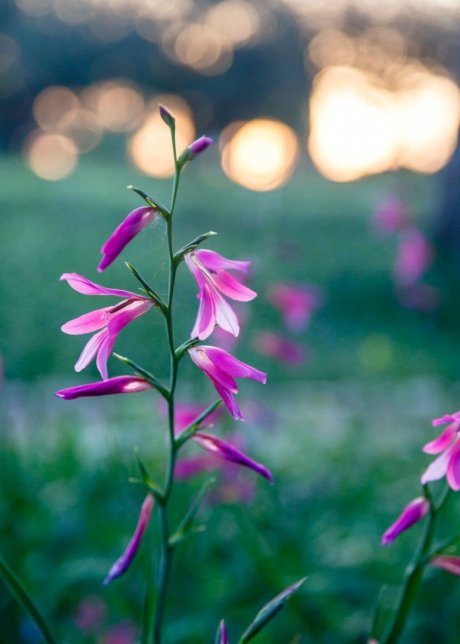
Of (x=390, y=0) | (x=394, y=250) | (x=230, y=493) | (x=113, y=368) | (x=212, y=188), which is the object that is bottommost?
(x=212, y=188)

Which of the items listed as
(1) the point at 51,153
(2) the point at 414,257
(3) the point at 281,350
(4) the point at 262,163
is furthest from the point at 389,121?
(1) the point at 51,153

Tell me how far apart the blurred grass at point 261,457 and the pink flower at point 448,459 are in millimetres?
440

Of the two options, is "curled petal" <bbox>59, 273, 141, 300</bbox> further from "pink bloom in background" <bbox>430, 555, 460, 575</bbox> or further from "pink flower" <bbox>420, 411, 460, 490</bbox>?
"pink bloom in background" <bbox>430, 555, 460, 575</bbox>

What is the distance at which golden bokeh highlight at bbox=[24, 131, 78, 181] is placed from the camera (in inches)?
1002

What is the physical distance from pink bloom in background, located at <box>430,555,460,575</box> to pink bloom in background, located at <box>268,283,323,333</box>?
182 cm

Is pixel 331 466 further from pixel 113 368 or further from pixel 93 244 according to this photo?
pixel 93 244

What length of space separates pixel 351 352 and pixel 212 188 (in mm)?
11664

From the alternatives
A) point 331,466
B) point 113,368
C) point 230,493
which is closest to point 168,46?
point 113,368

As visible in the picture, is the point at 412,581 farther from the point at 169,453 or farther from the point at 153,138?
the point at 153,138

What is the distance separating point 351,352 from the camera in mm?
7008

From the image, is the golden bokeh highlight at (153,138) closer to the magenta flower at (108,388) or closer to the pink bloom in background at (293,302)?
the pink bloom in background at (293,302)

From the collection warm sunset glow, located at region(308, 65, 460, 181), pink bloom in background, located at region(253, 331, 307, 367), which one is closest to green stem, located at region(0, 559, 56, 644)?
pink bloom in background, located at region(253, 331, 307, 367)

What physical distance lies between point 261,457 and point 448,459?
72.8 inches

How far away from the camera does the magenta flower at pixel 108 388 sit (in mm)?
896
